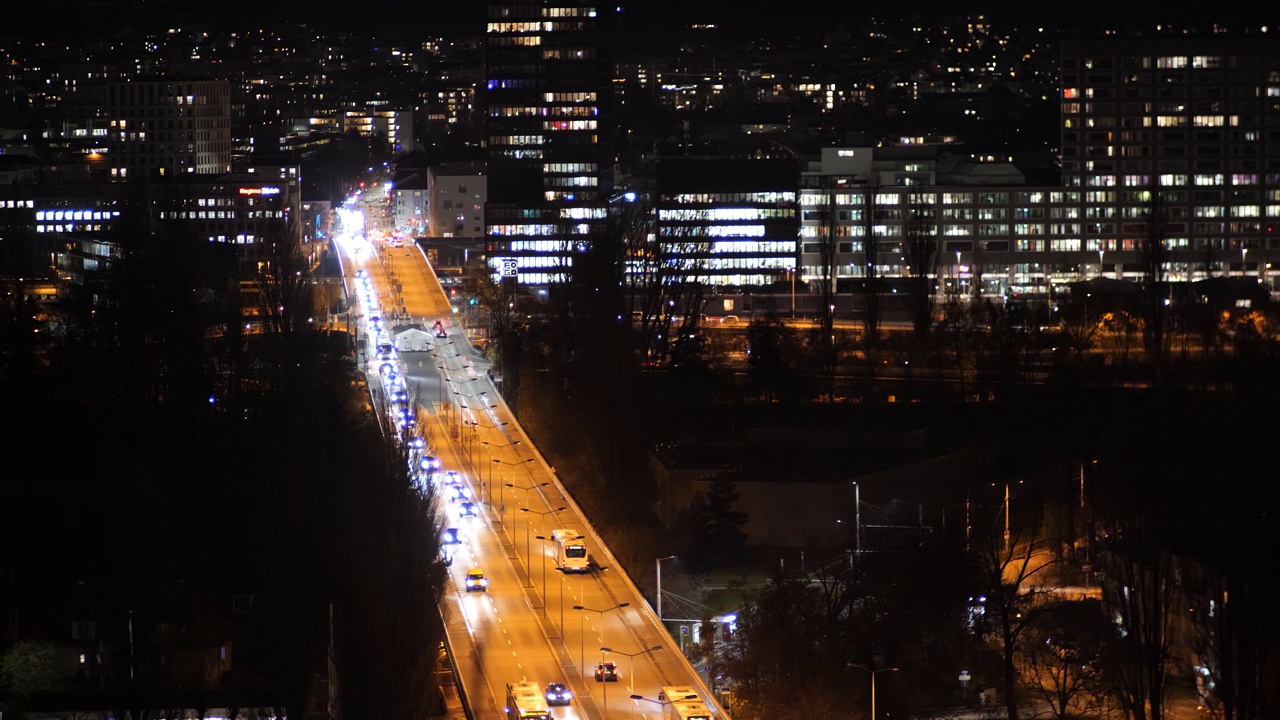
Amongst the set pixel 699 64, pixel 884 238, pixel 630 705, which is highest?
pixel 699 64

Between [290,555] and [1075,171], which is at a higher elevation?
[1075,171]

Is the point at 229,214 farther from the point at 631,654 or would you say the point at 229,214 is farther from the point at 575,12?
the point at 631,654

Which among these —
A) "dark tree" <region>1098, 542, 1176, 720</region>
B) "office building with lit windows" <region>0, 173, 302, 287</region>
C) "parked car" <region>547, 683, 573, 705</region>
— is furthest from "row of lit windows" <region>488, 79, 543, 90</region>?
"parked car" <region>547, 683, 573, 705</region>

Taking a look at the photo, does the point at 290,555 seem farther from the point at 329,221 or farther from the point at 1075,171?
the point at 329,221

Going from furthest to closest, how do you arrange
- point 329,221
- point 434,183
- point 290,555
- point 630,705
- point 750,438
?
point 329,221
point 434,183
point 750,438
point 290,555
point 630,705

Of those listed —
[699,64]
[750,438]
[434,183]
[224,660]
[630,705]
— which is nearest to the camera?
[630,705]

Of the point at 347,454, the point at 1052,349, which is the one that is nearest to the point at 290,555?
the point at 347,454
